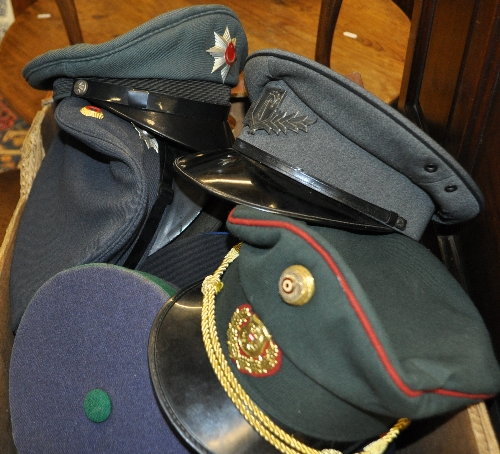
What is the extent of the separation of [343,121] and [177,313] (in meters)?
0.29

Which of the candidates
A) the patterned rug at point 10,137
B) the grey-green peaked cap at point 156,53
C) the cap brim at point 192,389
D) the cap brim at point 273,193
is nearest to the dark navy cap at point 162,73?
the grey-green peaked cap at point 156,53

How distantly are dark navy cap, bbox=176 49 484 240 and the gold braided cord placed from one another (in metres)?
0.14

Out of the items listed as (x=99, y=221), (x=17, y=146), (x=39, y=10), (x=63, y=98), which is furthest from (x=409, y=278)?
(x=39, y=10)

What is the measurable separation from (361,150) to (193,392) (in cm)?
32

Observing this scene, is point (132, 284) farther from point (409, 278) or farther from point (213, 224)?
point (409, 278)

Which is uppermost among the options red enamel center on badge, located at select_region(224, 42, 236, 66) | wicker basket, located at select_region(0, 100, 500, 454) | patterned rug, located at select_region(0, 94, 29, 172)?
red enamel center on badge, located at select_region(224, 42, 236, 66)

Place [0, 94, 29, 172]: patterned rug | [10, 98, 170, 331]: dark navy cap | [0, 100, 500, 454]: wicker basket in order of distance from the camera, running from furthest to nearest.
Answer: [0, 94, 29, 172]: patterned rug
[10, 98, 170, 331]: dark navy cap
[0, 100, 500, 454]: wicker basket

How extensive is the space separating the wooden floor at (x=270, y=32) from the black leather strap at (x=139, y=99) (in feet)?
1.37

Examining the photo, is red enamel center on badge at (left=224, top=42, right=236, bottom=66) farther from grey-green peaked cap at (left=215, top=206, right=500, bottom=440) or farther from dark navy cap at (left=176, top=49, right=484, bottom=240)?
grey-green peaked cap at (left=215, top=206, right=500, bottom=440)

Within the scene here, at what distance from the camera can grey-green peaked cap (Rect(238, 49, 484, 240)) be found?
1.76ft

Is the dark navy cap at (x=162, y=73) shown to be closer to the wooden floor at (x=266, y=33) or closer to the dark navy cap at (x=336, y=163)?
the dark navy cap at (x=336, y=163)

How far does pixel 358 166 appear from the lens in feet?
1.94

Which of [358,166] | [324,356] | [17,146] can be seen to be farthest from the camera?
[17,146]

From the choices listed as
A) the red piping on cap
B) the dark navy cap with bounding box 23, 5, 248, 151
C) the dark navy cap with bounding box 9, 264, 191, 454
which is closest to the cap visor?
the dark navy cap with bounding box 23, 5, 248, 151
